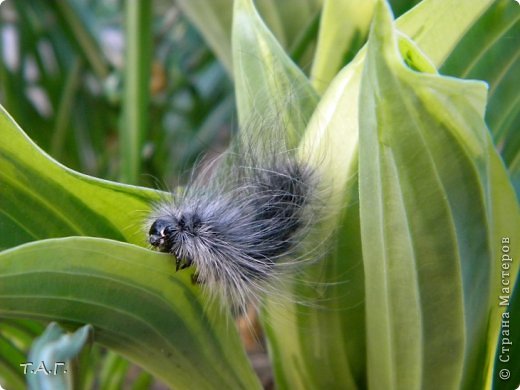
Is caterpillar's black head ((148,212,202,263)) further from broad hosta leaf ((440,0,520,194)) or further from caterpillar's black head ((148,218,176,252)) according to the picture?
broad hosta leaf ((440,0,520,194))

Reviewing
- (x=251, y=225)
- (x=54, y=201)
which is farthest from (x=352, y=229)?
(x=54, y=201)

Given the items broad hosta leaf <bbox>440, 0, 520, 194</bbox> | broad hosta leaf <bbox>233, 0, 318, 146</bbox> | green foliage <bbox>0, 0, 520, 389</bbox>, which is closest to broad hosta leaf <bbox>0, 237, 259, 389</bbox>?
green foliage <bbox>0, 0, 520, 389</bbox>

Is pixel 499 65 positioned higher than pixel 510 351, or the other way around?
pixel 499 65

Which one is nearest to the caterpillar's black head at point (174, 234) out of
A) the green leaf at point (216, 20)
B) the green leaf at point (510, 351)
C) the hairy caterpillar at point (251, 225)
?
the hairy caterpillar at point (251, 225)

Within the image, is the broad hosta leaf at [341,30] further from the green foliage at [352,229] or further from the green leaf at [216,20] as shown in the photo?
the green leaf at [216,20]

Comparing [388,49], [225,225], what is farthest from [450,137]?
[225,225]

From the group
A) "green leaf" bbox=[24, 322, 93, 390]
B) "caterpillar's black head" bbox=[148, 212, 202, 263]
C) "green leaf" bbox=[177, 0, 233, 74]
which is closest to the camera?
"green leaf" bbox=[24, 322, 93, 390]

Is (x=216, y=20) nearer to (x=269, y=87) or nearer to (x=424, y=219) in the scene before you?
(x=269, y=87)
